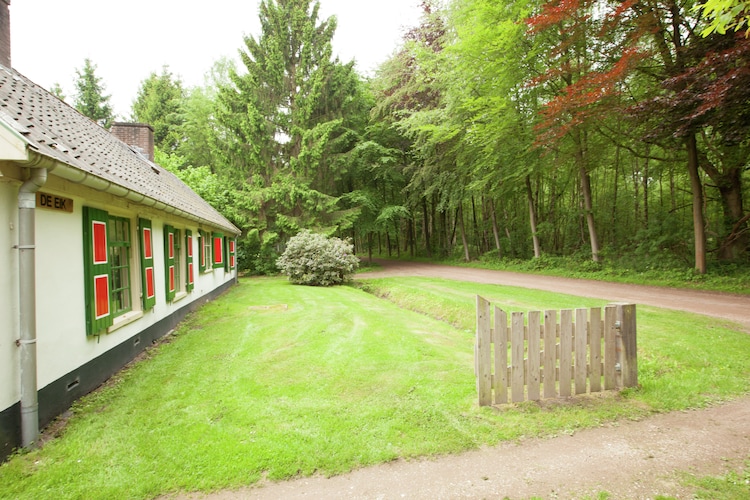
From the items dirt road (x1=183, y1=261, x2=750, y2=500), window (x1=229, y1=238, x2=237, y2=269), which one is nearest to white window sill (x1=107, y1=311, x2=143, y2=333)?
dirt road (x1=183, y1=261, x2=750, y2=500)

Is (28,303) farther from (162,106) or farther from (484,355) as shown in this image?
(162,106)

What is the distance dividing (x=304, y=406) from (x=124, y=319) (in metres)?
3.61

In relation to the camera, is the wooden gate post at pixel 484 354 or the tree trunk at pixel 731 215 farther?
the tree trunk at pixel 731 215

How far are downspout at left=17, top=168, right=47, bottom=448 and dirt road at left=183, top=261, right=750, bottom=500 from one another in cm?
204

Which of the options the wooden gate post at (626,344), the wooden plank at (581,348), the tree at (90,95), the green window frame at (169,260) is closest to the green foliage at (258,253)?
the green window frame at (169,260)

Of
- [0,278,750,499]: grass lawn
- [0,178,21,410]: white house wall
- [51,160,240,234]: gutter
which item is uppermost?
[51,160,240,234]: gutter

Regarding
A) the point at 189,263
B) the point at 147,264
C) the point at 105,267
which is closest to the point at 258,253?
the point at 189,263

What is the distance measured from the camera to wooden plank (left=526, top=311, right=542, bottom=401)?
406 cm

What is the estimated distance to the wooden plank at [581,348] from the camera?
13.9ft

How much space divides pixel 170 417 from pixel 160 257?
4.74 metres

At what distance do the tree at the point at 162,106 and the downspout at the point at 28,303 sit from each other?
3275 cm

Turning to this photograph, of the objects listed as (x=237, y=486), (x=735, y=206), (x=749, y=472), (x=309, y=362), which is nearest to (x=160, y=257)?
(x=309, y=362)

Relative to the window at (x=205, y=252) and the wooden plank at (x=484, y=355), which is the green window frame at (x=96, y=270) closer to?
the wooden plank at (x=484, y=355)

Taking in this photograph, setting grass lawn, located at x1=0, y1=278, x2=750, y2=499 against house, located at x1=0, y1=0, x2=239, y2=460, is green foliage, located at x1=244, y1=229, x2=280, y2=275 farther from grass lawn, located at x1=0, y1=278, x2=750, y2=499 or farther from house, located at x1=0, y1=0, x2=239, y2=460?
grass lawn, located at x1=0, y1=278, x2=750, y2=499
